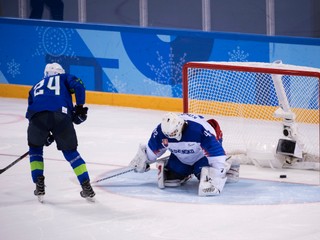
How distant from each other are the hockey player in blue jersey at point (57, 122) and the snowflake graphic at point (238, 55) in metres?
3.91

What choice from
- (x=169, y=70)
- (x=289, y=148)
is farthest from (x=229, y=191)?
(x=169, y=70)

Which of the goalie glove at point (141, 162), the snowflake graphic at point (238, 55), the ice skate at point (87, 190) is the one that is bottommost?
the ice skate at point (87, 190)

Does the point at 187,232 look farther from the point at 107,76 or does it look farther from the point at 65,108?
the point at 107,76

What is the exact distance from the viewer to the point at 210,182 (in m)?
8.70

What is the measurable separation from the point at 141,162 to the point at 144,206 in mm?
800

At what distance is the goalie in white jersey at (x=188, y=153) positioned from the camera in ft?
28.3

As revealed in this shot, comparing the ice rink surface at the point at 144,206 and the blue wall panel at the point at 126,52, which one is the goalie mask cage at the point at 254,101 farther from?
the blue wall panel at the point at 126,52

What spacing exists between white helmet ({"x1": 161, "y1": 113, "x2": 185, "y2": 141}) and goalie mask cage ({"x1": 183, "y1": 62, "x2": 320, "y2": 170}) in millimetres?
1307

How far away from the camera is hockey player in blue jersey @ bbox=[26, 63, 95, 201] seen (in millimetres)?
8445

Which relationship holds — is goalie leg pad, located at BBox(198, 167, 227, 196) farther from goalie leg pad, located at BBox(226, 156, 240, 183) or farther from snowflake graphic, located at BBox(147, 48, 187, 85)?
snowflake graphic, located at BBox(147, 48, 187, 85)

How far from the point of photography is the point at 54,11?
14445 mm

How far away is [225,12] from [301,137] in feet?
Result: 12.8

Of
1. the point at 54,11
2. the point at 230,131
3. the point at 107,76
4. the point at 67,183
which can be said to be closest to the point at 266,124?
the point at 230,131

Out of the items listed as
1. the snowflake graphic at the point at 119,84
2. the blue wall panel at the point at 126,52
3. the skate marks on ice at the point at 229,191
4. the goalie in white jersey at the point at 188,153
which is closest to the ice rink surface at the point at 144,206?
the skate marks on ice at the point at 229,191
